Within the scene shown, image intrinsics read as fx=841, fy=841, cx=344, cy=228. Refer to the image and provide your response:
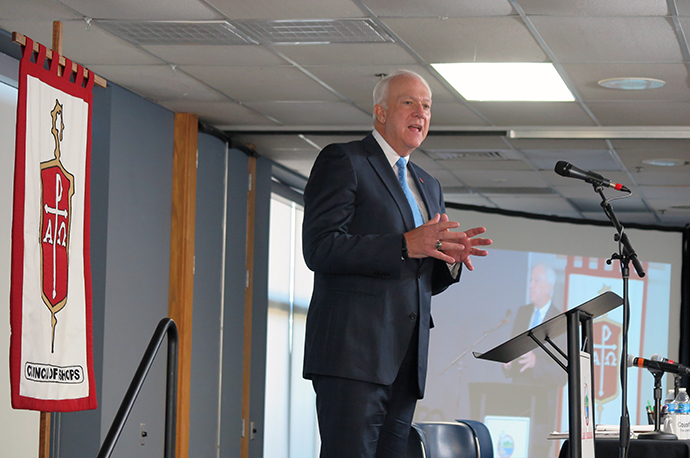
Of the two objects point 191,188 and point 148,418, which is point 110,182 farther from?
point 148,418

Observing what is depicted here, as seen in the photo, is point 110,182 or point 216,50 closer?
point 216,50

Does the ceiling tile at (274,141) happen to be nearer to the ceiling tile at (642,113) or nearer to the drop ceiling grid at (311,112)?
the drop ceiling grid at (311,112)

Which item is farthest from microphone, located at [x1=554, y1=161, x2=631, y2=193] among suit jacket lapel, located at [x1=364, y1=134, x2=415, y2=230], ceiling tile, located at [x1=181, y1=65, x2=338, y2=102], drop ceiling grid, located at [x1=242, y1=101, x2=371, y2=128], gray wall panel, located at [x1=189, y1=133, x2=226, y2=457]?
gray wall panel, located at [x1=189, y1=133, x2=226, y2=457]

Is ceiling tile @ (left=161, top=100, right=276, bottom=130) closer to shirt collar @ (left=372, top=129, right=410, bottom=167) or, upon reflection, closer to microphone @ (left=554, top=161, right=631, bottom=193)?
microphone @ (left=554, top=161, right=631, bottom=193)

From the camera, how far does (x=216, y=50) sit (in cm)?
459

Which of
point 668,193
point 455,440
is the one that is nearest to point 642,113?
point 668,193

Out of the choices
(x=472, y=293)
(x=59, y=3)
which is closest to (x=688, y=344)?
(x=472, y=293)

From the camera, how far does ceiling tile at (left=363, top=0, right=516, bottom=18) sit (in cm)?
378

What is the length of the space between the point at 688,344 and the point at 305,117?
533 centimetres

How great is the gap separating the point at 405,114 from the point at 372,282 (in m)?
0.44

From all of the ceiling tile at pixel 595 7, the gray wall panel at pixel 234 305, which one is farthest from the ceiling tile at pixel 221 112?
the ceiling tile at pixel 595 7

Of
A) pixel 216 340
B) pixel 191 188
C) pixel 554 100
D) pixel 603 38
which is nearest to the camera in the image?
pixel 603 38

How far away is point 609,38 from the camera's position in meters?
4.20

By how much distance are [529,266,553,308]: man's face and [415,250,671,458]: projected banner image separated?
0.03 ft
